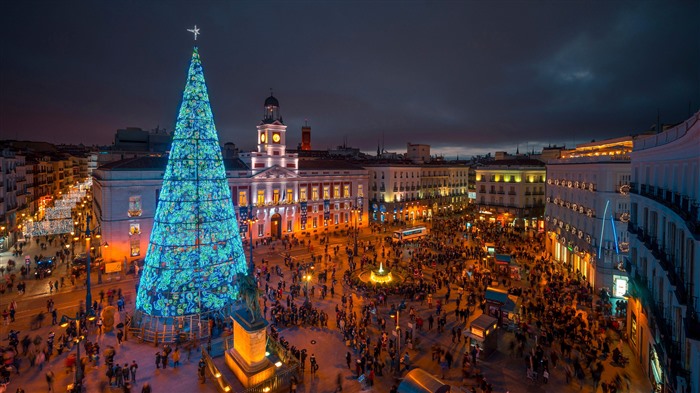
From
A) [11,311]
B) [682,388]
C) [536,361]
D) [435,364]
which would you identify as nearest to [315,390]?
[435,364]

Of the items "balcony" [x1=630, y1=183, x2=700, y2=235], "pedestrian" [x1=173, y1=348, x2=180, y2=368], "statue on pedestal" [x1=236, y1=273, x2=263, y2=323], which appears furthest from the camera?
"pedestrian" [x1=173, y1=348, x2=180, y2=368]

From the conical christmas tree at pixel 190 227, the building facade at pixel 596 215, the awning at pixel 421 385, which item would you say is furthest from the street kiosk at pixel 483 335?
the conical christmas tree at pixel 190 227

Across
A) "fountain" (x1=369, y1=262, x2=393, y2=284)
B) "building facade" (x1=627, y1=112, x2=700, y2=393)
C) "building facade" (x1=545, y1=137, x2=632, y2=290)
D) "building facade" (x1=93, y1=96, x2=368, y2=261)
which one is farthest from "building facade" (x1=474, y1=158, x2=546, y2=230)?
"building facade" (x1=627, y1=112, x2=700, y2=393)

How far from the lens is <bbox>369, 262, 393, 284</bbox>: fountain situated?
32000 mm

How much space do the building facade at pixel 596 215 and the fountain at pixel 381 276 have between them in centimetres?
1688

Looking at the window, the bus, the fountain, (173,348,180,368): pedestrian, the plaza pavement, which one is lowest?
the plaza pavement

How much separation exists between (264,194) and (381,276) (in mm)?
25455

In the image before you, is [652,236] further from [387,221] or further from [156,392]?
[387,221]

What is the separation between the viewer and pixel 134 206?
40219 mm

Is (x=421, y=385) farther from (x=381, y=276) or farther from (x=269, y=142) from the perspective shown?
(x=269, y=142)

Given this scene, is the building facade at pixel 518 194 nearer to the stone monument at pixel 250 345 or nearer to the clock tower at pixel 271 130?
the clock tower at pixel 271 130

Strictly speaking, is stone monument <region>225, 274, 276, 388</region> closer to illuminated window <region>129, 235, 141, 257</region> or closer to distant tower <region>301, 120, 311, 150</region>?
illuminated window <region>129, 235, 141, 257</region>

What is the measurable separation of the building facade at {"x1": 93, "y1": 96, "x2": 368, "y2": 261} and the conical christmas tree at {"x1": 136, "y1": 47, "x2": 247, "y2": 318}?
501 inches

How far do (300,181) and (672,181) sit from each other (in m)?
45.6
